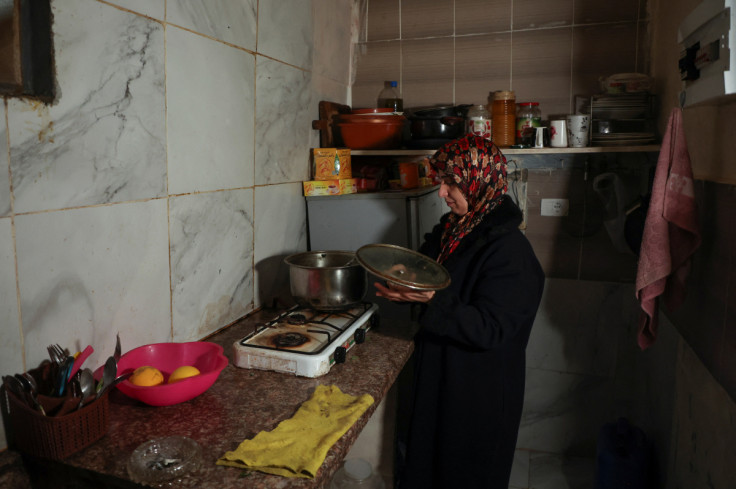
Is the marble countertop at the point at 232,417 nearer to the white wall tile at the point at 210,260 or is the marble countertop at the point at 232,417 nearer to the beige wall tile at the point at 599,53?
the white wall tile at the point at 210,260

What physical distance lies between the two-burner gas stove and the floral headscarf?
0.37 metres

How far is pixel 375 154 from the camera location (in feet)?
7.86

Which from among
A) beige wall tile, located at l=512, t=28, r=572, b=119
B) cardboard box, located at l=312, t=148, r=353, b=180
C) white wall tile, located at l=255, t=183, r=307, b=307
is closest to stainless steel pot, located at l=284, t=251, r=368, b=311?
white wall tile, located at l=255, t=183, r=307, b=307

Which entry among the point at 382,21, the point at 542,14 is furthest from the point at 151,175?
the point at 542,14

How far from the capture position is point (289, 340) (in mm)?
1521

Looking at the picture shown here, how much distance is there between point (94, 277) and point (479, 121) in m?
1.62

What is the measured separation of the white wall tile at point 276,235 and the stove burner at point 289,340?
1.44 ft

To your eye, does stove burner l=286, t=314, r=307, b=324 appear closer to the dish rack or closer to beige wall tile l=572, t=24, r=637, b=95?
the dish rack

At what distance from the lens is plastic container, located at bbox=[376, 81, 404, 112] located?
8.41ft

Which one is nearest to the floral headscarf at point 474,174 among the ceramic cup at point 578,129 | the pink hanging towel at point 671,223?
the pink hanging towel at point 671,223

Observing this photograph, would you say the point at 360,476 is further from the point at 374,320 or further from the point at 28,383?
the point at 28,383

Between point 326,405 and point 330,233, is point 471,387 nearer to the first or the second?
point 326,405

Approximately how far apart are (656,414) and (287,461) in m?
1.74

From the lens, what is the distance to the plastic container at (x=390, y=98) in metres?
2.56
